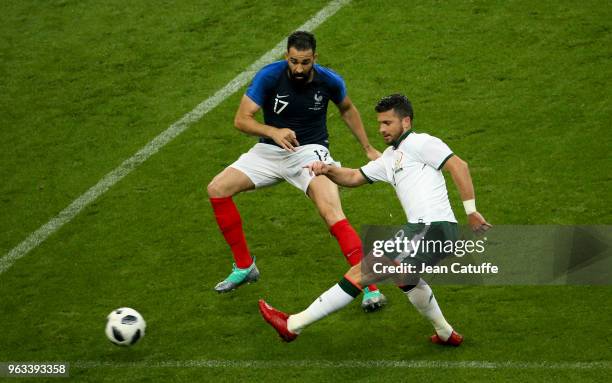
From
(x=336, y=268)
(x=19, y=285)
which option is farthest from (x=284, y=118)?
(x=19, y=285)

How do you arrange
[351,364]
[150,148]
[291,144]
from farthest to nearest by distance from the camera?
1. [150,148]
2. [291,144]
3. [351,364]

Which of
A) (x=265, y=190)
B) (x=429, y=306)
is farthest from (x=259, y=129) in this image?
(x=265, y=190)

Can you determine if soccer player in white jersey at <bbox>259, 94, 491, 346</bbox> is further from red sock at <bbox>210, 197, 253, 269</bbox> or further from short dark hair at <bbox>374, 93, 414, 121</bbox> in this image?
red sock at <bbox>210, 197, 253, 269</bbox>

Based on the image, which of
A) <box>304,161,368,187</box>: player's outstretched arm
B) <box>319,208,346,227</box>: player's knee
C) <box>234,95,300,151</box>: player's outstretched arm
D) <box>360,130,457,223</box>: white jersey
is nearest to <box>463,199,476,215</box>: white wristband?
<box>360,130,457,223</box>: white jersey

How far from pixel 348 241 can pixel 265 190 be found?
7.81 ft

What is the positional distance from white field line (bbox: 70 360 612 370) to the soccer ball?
0.18m

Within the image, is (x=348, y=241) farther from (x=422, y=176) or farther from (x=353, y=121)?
(x=353, y=121)

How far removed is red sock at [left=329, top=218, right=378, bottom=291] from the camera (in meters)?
9.15

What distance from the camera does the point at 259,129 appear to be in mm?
9312

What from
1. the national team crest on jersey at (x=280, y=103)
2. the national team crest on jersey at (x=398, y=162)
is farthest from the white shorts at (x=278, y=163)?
the national team crest on jersey at (x=398, y=162)

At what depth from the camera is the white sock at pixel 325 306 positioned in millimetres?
8453

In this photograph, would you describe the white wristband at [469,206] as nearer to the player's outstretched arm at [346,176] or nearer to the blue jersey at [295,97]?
the player's outstretched arm at [346,176]

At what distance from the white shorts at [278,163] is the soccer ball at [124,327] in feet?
5.33

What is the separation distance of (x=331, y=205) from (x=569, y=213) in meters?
2.31
